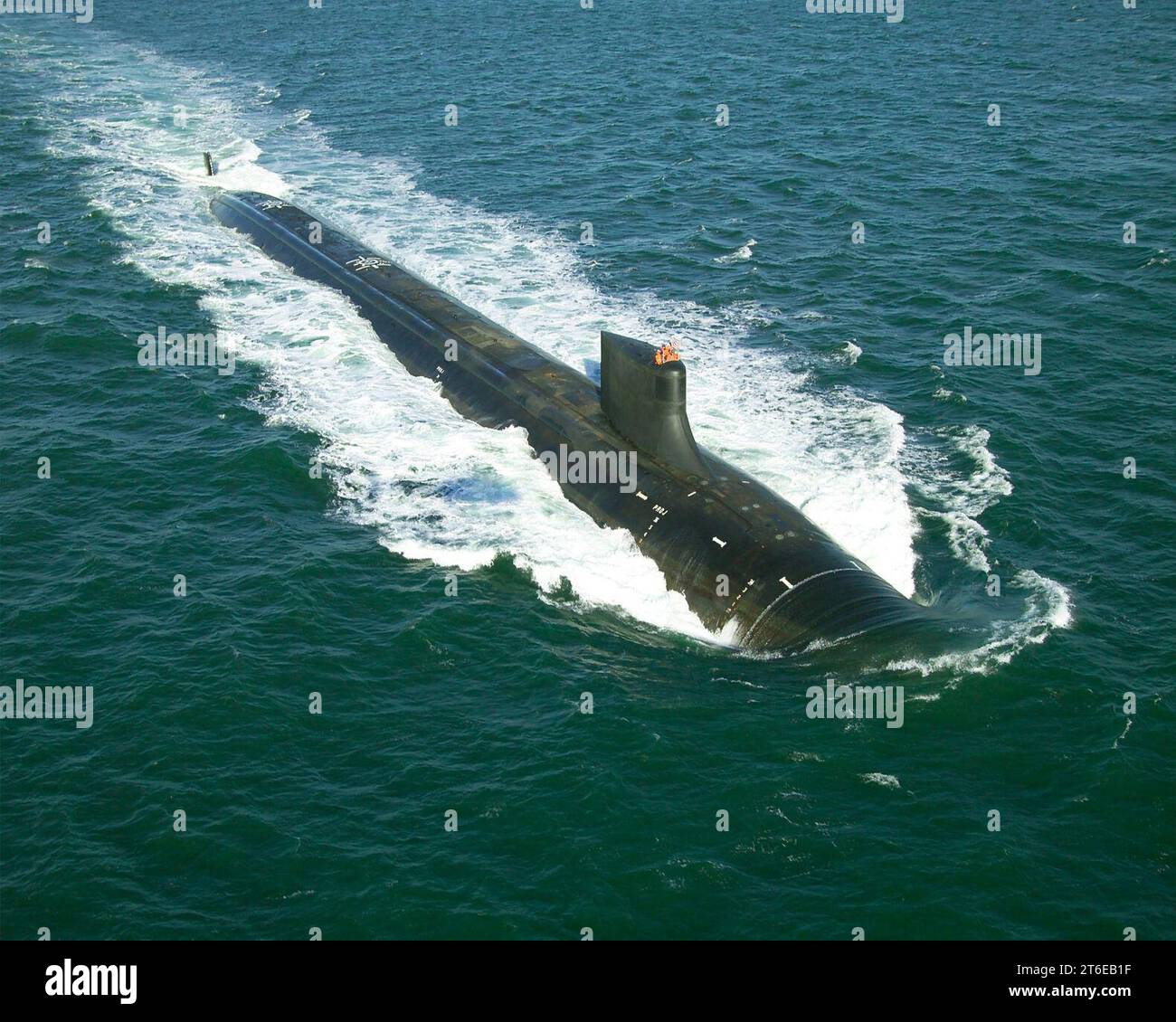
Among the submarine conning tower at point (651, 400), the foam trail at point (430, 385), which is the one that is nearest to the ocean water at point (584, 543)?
the foam trail at point (430, 385)

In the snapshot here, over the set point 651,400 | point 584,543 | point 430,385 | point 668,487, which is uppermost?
point 651,400

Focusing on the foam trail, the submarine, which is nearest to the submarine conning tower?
the submarine

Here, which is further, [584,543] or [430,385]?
[430,385]

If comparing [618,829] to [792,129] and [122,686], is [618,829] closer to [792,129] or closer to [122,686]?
[122,686]

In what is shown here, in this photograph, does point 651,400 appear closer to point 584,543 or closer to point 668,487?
point 668,487

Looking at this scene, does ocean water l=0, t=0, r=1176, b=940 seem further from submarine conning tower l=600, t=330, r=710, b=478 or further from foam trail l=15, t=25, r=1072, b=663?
submarine conning tower l=600, t=330, r=710, b=478

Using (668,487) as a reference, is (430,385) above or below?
above

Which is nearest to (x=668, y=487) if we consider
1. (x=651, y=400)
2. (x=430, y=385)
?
(x=651, y=400)

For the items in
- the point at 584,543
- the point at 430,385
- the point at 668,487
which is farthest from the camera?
the point at 430,385
